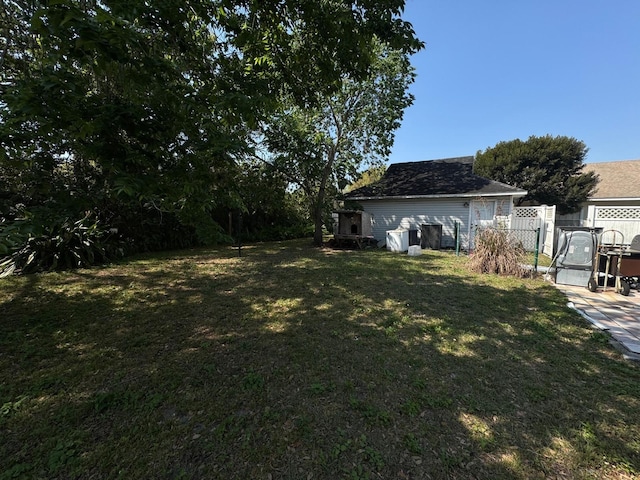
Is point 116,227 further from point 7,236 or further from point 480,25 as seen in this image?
point 480,25

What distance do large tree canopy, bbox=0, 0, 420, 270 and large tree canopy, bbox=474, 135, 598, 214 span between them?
20.3 metres

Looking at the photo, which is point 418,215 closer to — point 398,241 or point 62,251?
point 398,241

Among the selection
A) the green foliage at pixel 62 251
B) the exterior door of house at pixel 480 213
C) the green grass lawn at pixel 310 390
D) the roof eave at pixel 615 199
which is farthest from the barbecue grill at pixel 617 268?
the roof eave at pixel 615 199

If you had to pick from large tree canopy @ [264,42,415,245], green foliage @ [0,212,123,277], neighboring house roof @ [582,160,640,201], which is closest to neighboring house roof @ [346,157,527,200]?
large tree canopy @ [264,42,415,245]

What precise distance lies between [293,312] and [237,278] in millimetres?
2546

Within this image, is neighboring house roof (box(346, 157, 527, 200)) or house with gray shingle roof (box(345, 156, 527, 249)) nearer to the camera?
house with gray shingle roof (box(345, 156, 527, 249))

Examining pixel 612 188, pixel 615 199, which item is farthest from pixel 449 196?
pixel 612 188

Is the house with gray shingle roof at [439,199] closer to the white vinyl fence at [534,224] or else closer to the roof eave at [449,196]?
the roof eave at [449,196]

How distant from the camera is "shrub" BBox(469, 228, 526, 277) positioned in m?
6.69

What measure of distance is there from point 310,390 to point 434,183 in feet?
42.0

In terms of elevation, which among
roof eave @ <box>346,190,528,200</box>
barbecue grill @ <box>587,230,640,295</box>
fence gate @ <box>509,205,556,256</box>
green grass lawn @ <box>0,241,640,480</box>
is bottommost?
green grass lawn @ <box>0,241,640,480</box>

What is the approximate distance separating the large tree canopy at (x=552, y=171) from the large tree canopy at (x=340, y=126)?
13287 mm

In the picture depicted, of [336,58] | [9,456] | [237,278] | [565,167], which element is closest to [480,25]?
[336,58]

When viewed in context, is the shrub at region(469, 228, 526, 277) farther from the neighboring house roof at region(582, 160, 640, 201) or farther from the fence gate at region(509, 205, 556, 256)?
the neighboring house roof at region(582, 160, 640, 201)
